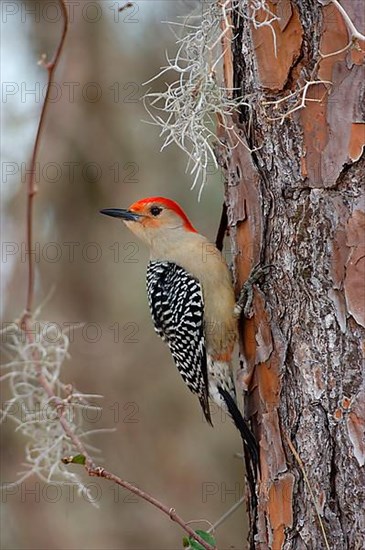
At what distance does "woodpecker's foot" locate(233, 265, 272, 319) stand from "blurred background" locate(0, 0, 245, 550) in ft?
8.60

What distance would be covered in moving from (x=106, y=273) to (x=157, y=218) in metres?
2.69

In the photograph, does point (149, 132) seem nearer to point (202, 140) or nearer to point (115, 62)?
point (115, 62)

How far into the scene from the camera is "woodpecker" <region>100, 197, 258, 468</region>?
298cm

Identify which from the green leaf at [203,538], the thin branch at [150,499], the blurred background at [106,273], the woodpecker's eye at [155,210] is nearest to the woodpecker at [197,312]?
the woodpecker's eye at [155,210]

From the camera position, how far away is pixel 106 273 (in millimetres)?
6070

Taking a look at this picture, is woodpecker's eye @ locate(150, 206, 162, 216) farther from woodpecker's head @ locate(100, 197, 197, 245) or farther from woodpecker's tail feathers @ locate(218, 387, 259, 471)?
woodpecker's tail feathers @ locate(218, 387, 259, 471)

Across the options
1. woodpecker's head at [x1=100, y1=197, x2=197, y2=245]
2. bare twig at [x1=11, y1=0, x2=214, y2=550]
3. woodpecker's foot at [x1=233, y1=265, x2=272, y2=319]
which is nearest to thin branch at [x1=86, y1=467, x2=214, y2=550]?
bare twig at [x1=11, y1=0, x2=214, y2=550]

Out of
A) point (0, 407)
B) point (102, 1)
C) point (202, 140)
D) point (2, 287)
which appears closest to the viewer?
point (202, 140)

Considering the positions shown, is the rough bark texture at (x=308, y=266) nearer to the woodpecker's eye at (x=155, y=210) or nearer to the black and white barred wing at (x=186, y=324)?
the black and white barred wing at (x=186, y=324)

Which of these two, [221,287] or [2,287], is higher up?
[221,287]

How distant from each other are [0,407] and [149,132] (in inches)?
90.4

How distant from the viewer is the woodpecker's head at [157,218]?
11.2 ft

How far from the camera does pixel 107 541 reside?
19.6ft

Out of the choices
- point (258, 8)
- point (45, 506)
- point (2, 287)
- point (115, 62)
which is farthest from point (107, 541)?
point (258, 8)
